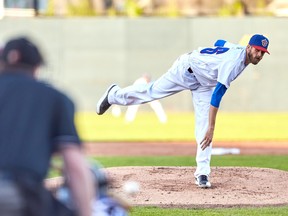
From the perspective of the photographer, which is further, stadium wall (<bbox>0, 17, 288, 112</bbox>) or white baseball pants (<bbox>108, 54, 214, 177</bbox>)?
stadium wall (<bbox>0, 17, 288, 112</bbox>)

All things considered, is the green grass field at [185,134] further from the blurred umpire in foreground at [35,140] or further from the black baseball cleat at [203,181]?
the blurred umpire in foreground at [35,140]

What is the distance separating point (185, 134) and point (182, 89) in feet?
41.4

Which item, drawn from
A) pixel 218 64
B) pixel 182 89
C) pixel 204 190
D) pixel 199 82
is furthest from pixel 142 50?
pixel 218 64

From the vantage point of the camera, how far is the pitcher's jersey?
938 centimetres

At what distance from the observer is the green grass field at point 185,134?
341 inches

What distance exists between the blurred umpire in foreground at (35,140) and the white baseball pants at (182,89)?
5.95 meters

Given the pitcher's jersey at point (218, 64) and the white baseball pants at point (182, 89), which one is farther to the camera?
the white baseball pants at point (182, 89)

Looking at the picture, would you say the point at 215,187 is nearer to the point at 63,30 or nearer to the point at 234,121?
the point at 234,121

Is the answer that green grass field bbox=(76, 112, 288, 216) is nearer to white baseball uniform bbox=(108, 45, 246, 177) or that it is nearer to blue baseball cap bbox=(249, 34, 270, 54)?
white baseball uniform bbox=(108, 45, 246, 177)

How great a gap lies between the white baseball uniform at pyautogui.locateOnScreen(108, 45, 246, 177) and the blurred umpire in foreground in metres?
5.24

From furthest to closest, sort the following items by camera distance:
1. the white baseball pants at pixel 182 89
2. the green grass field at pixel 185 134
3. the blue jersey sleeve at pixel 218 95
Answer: the white baseball pants at pixel 182 89, the blue jersey sleeve at pixel 218 95, the green grass field at pixel 185 134

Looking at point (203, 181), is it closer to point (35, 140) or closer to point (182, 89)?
point (182, 89)

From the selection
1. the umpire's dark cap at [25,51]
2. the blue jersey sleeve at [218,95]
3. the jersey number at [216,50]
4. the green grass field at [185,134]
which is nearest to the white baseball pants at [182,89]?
the jersey number at [216,50]

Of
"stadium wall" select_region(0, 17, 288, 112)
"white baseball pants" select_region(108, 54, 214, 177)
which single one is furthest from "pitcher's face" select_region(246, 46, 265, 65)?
"stadium wall" select_region(0, 17, 288, 112)
